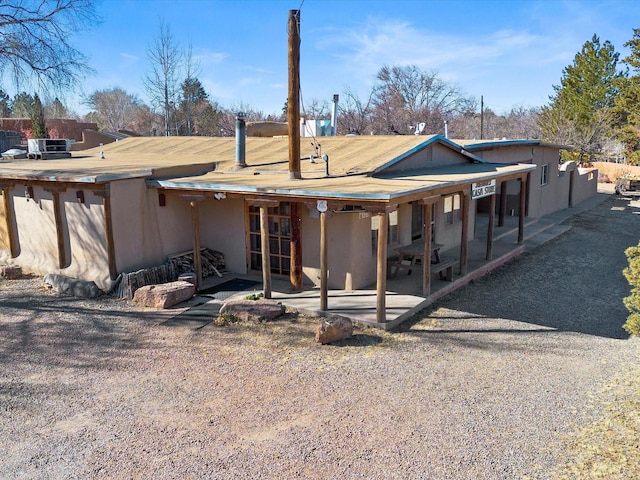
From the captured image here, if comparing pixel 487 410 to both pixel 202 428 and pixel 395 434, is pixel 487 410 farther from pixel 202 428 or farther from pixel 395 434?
pixel 202 428

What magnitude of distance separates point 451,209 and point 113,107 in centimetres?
6342

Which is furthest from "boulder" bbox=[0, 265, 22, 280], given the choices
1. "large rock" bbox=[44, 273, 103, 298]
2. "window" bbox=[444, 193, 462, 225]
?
"window" bbox=[444, 193, 462, 225]

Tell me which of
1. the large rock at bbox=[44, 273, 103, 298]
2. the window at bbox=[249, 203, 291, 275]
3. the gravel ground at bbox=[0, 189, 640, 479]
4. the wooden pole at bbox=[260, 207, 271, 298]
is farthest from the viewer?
the window at bbox=[249, 203, 291, 275]

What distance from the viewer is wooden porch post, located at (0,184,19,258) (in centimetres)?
1246

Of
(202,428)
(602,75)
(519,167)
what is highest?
(602,75)

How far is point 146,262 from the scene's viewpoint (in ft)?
36.7

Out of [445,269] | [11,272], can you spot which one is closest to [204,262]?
[11,272]

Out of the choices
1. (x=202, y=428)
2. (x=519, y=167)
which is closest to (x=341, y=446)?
(x=202, y=428)

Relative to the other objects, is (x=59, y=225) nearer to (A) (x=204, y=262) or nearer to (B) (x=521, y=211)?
(A) (x=204, y=262)

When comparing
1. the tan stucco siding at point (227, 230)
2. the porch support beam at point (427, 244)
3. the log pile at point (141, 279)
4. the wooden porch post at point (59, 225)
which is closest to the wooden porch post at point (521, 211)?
the porch support beam at point (427, 244)

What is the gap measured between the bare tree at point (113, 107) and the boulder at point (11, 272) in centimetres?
5459

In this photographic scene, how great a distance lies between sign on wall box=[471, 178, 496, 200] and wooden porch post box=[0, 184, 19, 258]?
1051 centimetres

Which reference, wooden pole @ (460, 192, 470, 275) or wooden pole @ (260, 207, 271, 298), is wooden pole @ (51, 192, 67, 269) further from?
wooden pole @ (460, 192, 470, 275)

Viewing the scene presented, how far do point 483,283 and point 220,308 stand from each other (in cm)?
563
